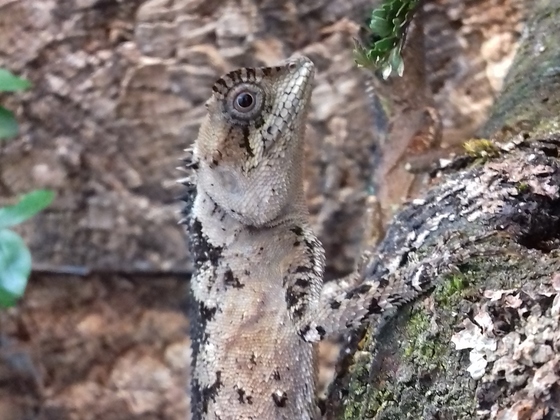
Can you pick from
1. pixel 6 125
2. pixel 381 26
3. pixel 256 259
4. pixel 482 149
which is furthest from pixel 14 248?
pixel 482 149

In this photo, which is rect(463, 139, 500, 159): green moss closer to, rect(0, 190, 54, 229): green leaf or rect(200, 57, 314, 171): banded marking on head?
rect(200, 57, 314, 171): banded marking on head

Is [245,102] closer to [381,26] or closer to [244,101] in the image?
[244,101]

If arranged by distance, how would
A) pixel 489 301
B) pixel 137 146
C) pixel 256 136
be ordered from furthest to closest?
1. pixel 137 146
2. pixel 256 136
3. pixel 489 301

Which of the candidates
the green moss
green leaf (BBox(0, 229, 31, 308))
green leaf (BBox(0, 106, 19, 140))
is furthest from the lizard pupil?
green leaf (BBox(0, 106, 19, 140))

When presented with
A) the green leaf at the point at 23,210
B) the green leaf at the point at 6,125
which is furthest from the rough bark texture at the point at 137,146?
the green leaf at the point at 23,210

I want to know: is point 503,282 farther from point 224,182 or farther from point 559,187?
point 224,182

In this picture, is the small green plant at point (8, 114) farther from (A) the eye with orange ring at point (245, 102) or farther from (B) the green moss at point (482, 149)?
(B) the green moss at point (482, 149)
